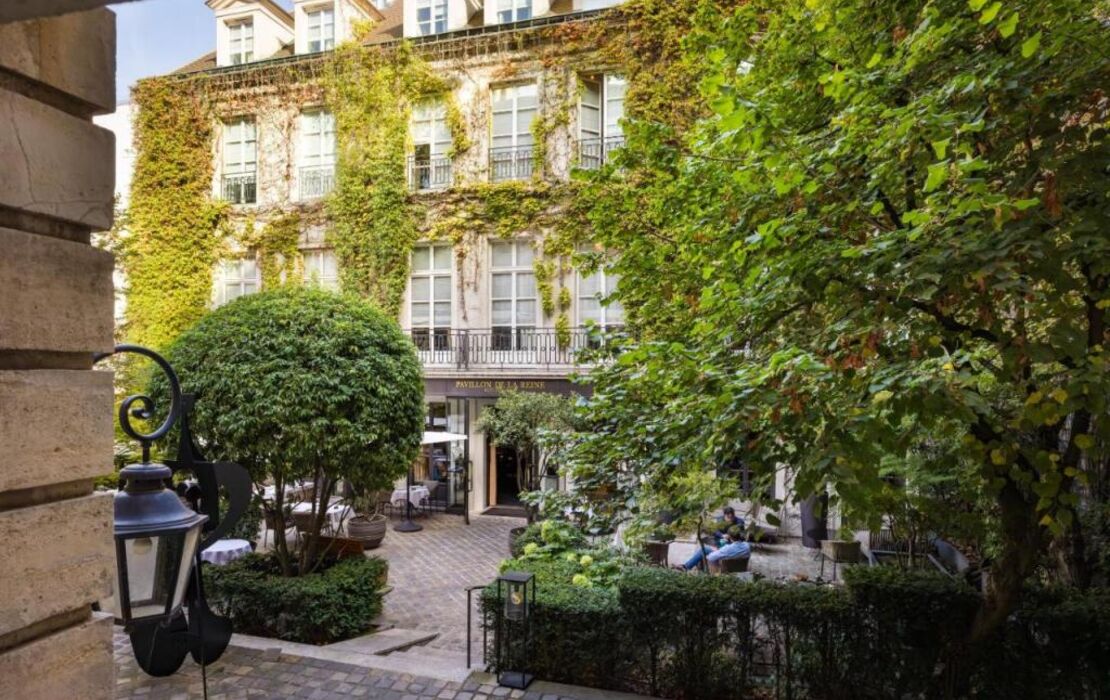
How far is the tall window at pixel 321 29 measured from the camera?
64.5 feet

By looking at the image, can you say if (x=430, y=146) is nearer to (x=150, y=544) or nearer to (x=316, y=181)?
(x=316, y=181)

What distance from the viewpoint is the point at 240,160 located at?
2041 cm

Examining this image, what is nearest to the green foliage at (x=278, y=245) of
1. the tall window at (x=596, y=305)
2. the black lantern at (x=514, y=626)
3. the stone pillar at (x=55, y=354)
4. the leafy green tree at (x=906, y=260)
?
the tall window at (x=596, y=305)

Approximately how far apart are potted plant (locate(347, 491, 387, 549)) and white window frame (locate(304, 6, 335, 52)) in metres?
13.6

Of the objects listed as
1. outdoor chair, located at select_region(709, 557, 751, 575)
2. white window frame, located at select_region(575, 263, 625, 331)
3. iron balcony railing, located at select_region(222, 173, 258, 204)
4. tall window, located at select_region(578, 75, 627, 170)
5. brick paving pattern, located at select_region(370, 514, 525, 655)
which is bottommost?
brick paving pattern, located at select_region(370, 514, 525, 655)

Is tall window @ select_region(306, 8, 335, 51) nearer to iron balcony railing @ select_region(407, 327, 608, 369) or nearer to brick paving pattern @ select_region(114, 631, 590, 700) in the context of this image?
iron balcony railing @ select_region(407, 327, 608, 369)

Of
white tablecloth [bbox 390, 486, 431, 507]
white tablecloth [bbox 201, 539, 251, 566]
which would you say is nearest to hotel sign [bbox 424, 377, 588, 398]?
white tablecloth [bbox 390, 486, 431, 507]

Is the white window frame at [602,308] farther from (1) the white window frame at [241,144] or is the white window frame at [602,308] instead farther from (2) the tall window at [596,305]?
(1) the white window frame at [241,144]

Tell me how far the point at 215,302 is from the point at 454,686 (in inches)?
660

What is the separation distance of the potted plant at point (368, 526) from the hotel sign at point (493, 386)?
137 inches

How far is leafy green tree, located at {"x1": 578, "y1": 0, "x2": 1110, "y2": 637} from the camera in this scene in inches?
150

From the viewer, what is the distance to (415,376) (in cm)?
947

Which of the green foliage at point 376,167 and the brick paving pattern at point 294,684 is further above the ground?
the green foliage at point 376,167

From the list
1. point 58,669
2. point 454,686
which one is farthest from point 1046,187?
point 454,686
